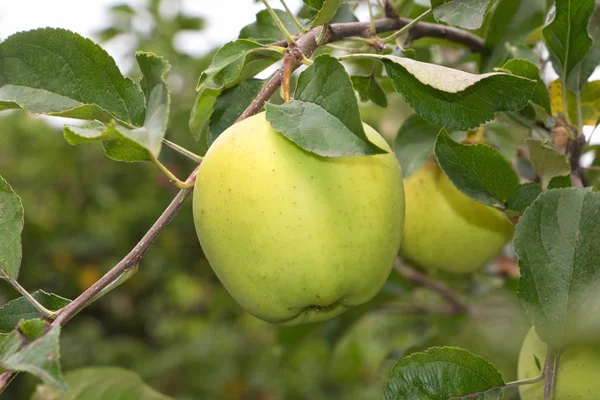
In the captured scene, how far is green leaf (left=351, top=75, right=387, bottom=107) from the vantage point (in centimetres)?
95

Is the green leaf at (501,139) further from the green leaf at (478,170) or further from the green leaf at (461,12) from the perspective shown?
the green leaf at (461,12)

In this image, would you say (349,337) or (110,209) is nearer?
(349,337)

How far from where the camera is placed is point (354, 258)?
0.68 metres

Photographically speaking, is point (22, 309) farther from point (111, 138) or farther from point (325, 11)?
point (325, 11)

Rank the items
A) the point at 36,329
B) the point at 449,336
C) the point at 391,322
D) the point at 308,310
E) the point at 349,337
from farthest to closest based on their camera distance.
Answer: the point at 349,337 < the point at 391,322 < the point at 449,336 < the point at 308,310 < the point at 36,329

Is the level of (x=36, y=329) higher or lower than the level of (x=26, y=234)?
higher

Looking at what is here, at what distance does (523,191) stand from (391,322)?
121 cm

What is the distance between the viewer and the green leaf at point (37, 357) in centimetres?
51

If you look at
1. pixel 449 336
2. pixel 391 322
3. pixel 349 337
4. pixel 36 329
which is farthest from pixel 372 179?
pixel 349 337

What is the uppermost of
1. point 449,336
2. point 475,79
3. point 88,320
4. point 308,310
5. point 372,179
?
point 475,79

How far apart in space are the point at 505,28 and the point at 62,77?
0.68 metres

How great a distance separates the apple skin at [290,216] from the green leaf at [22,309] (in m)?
0.17

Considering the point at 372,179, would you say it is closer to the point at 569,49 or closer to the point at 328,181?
the point at 328,181

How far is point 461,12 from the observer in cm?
76
